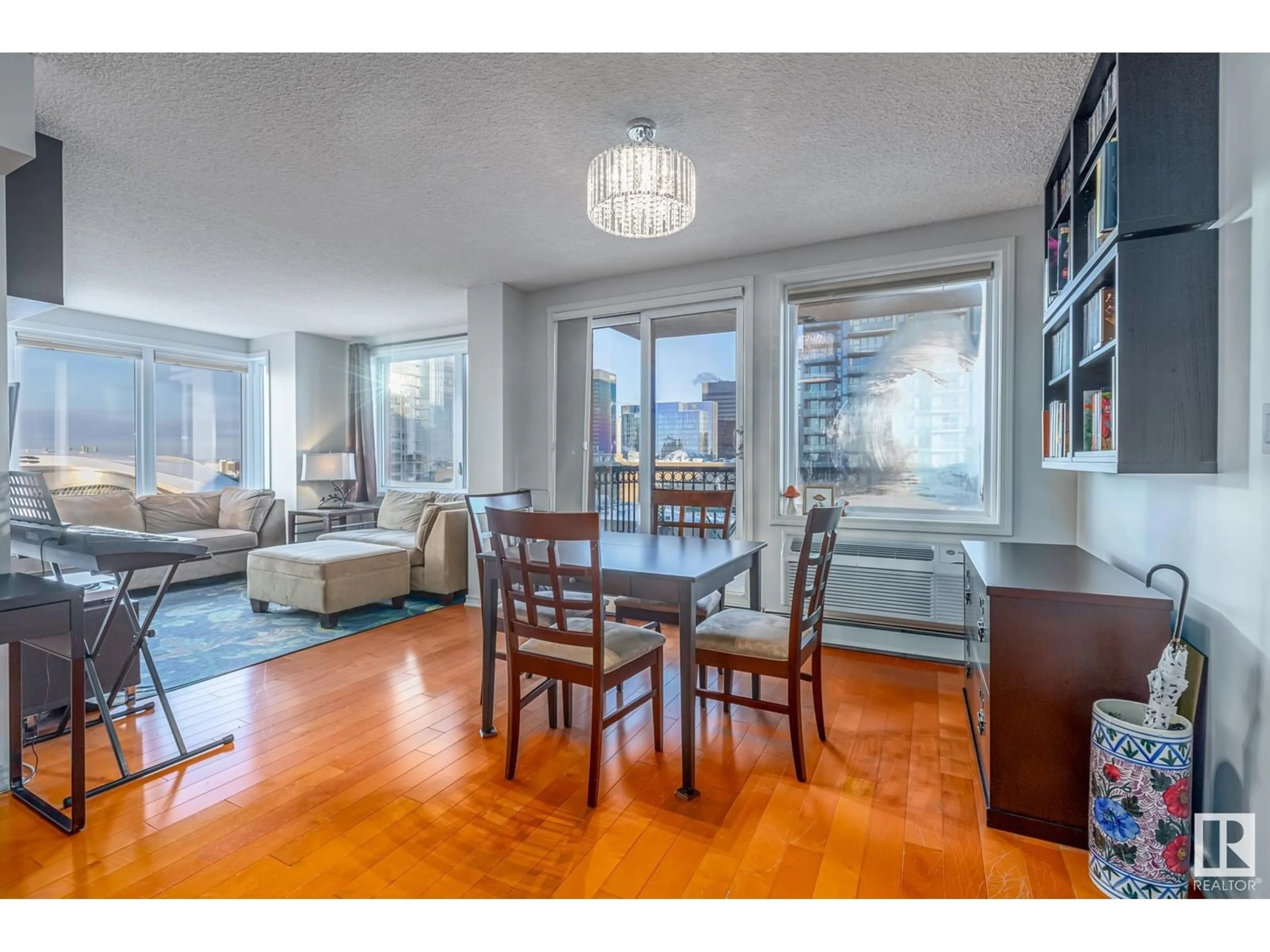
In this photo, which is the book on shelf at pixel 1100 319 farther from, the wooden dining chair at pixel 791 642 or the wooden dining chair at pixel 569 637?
the wooden dining chair at pixel 569 637

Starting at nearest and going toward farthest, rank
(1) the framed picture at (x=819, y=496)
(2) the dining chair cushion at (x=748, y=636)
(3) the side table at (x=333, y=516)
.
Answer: (2) the dining chair cushion at (x=748, y=636)
(1) the framed picture at (x=819, y=496)
(3) the side table at (x=333, y=516)

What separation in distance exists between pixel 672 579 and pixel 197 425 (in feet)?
20.8

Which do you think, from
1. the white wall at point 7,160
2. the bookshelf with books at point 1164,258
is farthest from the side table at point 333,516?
the bookshelf with books at point 1164,258

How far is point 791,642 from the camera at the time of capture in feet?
6.99

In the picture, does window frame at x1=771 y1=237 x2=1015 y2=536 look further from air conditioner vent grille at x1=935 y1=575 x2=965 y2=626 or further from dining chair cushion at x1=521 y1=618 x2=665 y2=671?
dining chair cushion at x1=521 y1=618 x2=665 y2=671

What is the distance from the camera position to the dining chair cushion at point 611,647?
2.07 meters

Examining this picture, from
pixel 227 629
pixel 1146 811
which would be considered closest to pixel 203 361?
pixel 227 629

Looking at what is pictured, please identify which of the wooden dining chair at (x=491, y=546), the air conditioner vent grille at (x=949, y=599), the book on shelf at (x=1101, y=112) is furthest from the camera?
the air conditioner vent grille at (x=949, y=599)

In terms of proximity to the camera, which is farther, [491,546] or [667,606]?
[667,606]

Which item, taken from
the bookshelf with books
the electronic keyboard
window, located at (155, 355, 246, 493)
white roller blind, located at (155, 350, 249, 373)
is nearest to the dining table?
the electronic keyboard

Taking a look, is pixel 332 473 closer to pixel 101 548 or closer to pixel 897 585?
pixel 101 548

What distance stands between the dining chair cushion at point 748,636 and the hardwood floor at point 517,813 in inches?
16.7
